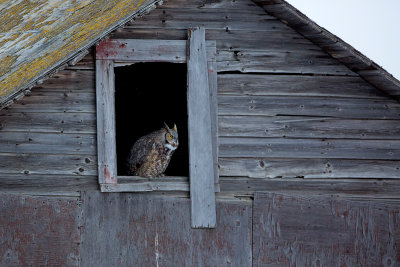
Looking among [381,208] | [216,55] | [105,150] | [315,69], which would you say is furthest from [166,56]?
[381,208]

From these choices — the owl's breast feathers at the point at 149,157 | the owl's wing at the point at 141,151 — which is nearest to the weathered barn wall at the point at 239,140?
the owl's breast feathers at the point at 149,157

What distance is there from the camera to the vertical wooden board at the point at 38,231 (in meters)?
7.24

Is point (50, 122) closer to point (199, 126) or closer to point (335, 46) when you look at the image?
point (199, 126)

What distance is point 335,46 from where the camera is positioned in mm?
7203

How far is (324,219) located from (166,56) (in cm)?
253

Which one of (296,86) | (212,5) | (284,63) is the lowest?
(296,86)

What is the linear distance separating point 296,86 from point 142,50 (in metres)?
1.76

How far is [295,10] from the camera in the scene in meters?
7.04

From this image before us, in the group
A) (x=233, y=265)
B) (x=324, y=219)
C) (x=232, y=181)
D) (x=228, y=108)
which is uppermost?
(x=228, y=108)

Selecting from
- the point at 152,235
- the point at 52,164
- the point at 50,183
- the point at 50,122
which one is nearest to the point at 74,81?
the point at 50,122

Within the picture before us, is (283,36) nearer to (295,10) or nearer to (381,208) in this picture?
(295,10)

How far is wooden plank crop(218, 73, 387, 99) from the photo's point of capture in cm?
736

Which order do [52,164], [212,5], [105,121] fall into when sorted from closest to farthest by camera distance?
[105,121], [52,164], [212,5]

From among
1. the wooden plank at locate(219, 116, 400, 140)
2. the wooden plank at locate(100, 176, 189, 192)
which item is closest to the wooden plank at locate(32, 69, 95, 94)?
the wooden plank at locate(100, 176, 189, 192)
